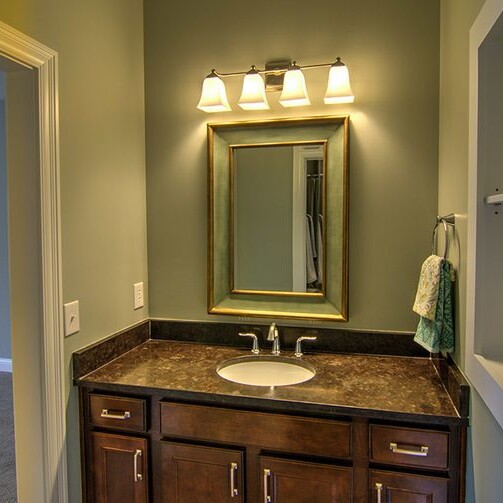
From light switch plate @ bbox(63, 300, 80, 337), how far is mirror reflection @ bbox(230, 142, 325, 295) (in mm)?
725

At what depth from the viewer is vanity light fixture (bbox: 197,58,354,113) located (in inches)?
72.6

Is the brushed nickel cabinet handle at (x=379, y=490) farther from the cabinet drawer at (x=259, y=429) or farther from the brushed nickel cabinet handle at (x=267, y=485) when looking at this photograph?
the brushed nickel cabinet handle at (x=267, y=485)

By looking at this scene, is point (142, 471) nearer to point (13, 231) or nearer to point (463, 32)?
point (13, 231)

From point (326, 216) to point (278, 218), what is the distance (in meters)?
0.22

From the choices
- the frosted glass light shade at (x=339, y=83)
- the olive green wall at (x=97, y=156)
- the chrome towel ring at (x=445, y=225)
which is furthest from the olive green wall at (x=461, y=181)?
the olive green wall at (x=97, y=156)

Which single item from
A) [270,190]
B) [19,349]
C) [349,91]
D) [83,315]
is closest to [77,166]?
[83,315]

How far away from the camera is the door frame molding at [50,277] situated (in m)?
1.49

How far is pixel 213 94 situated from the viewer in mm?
1973

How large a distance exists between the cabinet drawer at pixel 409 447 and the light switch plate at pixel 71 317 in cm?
111

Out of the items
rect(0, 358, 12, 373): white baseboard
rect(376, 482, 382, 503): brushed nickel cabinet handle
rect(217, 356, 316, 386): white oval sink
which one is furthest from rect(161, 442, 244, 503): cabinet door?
rect(0, 358, 12, 373): white baseboard

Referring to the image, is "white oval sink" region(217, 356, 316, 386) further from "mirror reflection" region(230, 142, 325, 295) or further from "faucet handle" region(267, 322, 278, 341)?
"mirror reflection" region(230, 142, 325, 295)

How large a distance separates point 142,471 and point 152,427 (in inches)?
6.6

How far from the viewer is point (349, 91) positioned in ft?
6.05

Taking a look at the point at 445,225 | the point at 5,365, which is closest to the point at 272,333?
the point at 445,225
